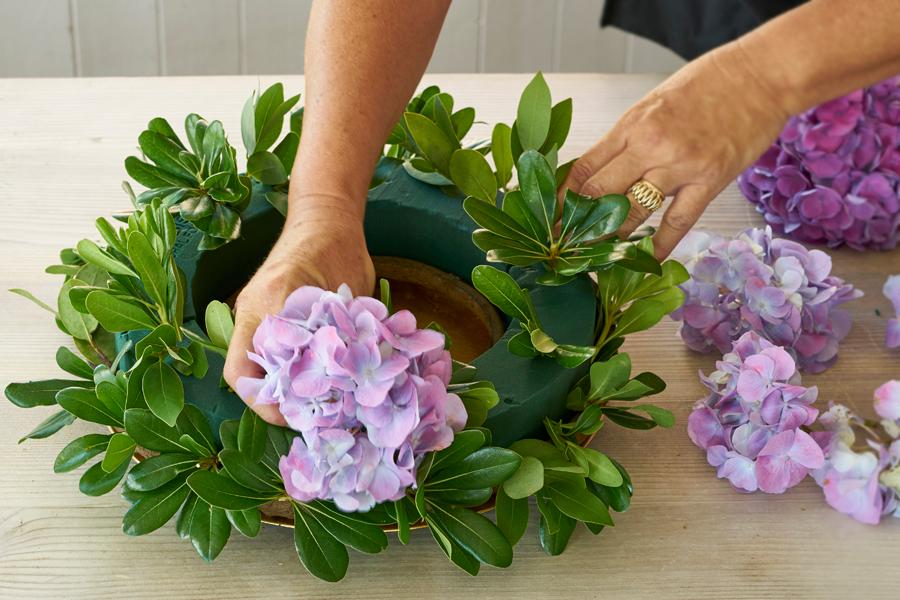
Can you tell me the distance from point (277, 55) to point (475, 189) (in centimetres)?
157

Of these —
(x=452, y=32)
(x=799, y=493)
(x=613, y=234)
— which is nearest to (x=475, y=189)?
(x=613, y=234)

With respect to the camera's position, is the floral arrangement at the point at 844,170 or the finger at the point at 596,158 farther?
the floral arrangement at the point at 844,170

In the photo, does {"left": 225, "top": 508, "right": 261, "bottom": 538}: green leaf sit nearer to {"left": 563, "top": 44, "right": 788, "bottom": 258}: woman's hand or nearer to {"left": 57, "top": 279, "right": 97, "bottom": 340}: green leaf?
{"left": 57, "top": 279, "right": 97, "bottom": 340}: green leaf

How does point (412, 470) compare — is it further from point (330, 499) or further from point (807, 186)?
point (807, 186)

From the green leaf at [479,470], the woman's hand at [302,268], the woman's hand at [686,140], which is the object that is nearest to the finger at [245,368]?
the woman's hand at [302,268]

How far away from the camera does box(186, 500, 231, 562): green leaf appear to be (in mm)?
673

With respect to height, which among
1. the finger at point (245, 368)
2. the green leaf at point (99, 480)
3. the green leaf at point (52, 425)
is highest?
the finger at point (245, 368)

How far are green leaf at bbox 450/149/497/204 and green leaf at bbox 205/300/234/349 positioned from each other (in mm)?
234

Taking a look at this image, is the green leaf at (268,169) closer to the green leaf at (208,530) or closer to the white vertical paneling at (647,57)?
the green leaf at (208,530)

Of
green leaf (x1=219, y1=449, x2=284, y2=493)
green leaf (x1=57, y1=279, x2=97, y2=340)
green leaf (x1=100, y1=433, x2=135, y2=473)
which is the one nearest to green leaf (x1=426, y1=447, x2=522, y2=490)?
green leaf (x1=219, y1=449, x2=284, y2=493)

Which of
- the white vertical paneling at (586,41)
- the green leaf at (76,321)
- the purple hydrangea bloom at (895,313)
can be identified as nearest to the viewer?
the green leaf at (76,321)

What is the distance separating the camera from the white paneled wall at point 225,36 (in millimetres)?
2203

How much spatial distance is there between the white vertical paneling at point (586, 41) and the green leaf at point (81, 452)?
69.5 inches

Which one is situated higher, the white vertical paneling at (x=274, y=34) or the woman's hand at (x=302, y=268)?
the woman's hand at (x=302, y=268)
